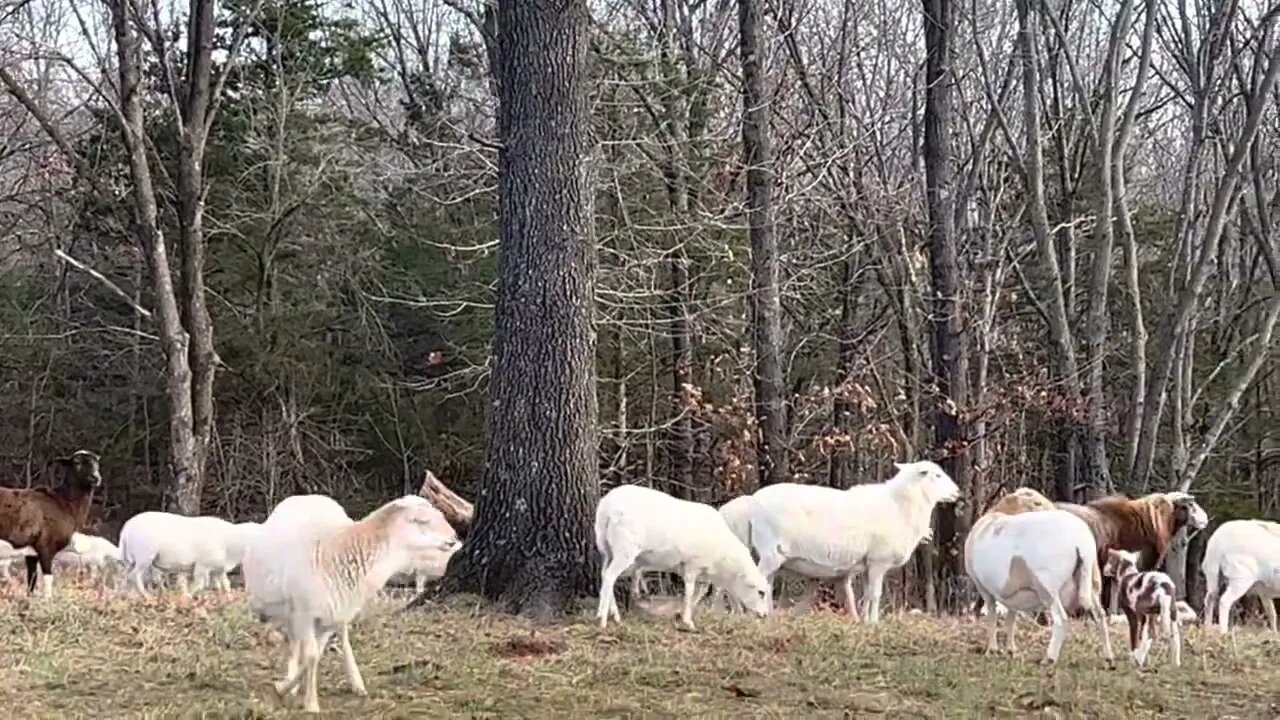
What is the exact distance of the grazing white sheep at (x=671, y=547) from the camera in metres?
9.60

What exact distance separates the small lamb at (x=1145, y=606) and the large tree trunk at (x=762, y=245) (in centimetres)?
784

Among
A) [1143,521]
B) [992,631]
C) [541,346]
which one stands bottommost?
[992,631]

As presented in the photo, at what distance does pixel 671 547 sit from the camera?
1026cm

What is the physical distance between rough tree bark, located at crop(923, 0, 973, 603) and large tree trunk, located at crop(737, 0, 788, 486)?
2008 mm

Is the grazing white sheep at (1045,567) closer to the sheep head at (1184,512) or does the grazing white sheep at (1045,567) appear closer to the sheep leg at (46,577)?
the sheep head at (1184,512)

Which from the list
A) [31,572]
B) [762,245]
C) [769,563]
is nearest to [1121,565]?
[769,563]

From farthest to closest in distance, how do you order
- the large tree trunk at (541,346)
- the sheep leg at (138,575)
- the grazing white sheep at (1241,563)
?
the grazing white sheep at (1241,563)
the sheep leg at (138,575)
the large tree trunk at (541,346)

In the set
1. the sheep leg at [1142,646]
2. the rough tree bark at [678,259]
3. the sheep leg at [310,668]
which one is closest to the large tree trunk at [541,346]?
the sheep leg at [310,668]

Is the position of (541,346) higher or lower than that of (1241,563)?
higher

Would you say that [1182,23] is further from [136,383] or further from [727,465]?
[136,383]

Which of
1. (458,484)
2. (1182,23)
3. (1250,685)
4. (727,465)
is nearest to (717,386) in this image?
(727,465)

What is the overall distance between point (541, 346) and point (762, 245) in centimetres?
681

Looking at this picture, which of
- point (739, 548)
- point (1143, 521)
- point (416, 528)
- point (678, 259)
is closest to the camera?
point (416, 528)

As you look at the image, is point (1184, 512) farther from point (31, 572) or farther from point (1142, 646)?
point (31, 572)
